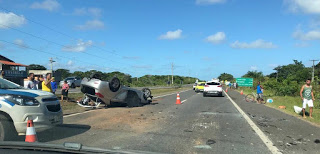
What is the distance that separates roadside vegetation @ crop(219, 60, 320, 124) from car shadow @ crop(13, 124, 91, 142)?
8.44 m

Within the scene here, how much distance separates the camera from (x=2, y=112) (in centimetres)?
568

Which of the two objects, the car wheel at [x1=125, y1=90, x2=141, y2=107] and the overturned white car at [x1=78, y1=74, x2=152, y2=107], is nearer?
the overturned white car at [x1=78, y1=74, x2=152, y2=107]

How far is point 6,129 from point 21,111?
0.45 m

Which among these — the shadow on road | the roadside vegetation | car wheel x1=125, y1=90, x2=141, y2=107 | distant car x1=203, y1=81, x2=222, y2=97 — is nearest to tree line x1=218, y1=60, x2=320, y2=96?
the roadside vegetation

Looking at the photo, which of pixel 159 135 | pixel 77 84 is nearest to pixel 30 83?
pixel 159 135

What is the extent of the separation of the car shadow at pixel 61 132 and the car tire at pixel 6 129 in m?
0.40

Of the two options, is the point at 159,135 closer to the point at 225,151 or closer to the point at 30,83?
the point at 225,151

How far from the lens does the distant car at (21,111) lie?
568cm

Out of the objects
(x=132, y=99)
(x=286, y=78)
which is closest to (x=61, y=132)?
(x=132, y=99)

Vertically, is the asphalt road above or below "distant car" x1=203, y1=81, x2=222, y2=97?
below

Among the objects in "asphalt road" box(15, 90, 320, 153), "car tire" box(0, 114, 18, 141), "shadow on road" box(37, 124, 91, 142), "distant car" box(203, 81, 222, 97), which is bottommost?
"asphalt road" box(15, 90, 320, 153)

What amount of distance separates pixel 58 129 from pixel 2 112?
2151 mm

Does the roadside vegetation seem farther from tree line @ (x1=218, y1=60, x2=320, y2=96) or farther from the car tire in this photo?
the car tire

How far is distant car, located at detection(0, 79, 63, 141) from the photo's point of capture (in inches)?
223
